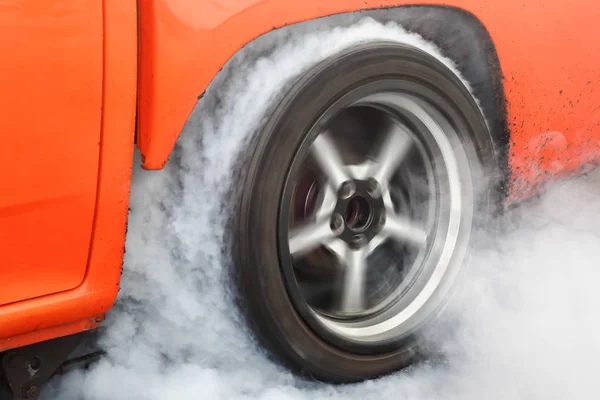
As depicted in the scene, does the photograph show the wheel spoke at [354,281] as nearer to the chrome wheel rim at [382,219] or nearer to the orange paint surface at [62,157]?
the chrome wheel rim at [382,219]

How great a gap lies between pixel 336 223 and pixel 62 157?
0.84 meters

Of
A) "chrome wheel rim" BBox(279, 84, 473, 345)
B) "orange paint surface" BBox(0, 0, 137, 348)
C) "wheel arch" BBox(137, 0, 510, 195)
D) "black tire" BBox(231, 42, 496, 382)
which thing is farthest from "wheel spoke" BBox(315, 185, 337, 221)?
"orange paint surface" BBox(0, 0, 137, 348)

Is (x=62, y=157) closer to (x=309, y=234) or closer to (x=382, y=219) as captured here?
(x=309, y=234)

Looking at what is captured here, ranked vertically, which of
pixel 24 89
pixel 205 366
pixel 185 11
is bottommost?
pixel 205 366

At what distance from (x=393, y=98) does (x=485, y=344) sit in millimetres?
776

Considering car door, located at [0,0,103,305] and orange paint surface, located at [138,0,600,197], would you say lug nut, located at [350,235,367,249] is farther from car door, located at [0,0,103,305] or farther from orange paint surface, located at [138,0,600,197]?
car door, located at [0,0,103,305]

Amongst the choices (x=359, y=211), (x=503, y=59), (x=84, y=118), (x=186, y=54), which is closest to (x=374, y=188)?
(x=359, y=211)

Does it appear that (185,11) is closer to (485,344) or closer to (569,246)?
(485,344)

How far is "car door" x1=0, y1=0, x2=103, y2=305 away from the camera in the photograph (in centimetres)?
115

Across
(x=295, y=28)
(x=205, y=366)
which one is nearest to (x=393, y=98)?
(x=295, y=28)

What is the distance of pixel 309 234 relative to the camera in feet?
6.04

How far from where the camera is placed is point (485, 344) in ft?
6.35

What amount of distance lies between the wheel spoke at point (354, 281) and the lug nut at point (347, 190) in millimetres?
161

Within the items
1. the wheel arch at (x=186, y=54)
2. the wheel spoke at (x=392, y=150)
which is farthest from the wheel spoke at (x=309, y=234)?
the wheel arch at (x=186, y=54)
